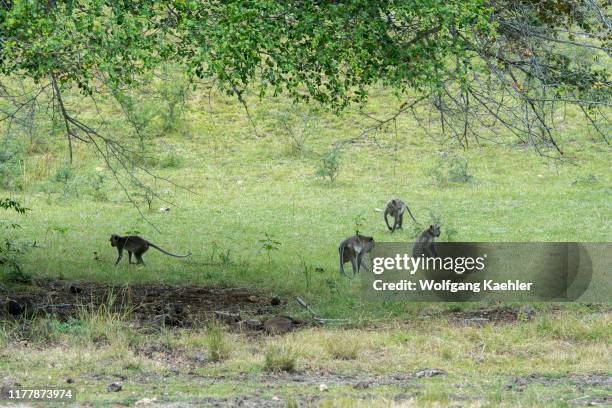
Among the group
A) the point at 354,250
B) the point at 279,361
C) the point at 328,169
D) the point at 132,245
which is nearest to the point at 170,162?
the point at 328,169

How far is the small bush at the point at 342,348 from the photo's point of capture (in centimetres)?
890

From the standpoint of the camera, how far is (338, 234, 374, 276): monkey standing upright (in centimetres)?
1306

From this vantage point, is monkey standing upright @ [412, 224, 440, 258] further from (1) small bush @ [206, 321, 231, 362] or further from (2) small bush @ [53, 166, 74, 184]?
(2) small bush @ [53, 166, 74, 184]

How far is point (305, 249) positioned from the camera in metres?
15.9

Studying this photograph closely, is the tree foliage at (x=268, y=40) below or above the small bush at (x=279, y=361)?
above

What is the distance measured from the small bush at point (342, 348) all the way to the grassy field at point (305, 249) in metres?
0.02

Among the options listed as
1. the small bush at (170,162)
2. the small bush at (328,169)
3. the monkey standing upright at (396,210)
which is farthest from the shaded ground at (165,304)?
the small bush at (170,162)

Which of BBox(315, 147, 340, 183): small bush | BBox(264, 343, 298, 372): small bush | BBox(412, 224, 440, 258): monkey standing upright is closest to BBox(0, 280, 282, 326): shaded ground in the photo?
BBox(264, 343, 298, 372): small bush

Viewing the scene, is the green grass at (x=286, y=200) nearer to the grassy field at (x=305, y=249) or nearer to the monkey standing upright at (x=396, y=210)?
the grassy field at (x=305, y=249)

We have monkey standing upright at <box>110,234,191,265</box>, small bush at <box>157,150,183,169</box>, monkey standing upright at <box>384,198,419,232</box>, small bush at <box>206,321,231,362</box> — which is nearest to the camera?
small bush at <box>206,321,231,362</box>

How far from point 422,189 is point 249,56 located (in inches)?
504

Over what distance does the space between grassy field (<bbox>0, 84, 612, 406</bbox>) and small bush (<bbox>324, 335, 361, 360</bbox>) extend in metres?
0.02

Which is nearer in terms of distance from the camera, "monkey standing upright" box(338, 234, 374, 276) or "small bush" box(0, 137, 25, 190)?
"monkey standing upright" box(338, 234, 374, 276)

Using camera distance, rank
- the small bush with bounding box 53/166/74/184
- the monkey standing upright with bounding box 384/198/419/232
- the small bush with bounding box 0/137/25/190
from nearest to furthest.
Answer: the monkey standing upright with bounding box 384/198/419/232 → the small bush with bounding box 0/137/25/190 → the small bush with bounding box 53/166/74/184
